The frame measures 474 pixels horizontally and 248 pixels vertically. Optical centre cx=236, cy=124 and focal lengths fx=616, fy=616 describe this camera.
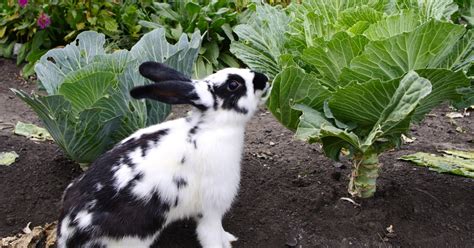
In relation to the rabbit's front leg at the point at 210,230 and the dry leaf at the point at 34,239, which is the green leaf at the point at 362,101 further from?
the dry leaf at the point at 34,239

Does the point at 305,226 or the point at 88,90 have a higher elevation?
the point at 88,90

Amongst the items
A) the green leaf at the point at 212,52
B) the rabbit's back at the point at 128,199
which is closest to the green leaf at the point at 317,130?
the rabbit's back at the point at 128,199

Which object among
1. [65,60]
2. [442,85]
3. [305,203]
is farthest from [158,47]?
[442,85]

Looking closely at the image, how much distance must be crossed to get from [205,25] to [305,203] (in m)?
3.43

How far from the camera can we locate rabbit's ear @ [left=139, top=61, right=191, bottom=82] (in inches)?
125

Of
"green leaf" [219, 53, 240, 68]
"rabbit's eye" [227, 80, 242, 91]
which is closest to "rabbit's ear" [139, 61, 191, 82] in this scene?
"rabbit's eye" [227, 80, 242, 91]

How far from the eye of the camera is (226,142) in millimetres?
3074

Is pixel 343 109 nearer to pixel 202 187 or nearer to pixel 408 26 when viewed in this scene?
pixel 408 26

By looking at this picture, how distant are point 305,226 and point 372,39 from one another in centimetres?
117

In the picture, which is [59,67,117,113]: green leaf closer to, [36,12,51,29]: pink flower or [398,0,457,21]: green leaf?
[398,0,457,21]: green leaf

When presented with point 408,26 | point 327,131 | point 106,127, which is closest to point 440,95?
point 408,26

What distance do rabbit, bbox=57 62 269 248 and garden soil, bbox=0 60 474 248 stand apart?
49 cm

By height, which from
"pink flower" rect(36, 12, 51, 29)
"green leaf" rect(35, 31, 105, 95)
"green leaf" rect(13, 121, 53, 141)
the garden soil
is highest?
"green leaf" rect(35, 31, 105, 95)

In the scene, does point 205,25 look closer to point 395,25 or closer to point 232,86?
point 232,86
